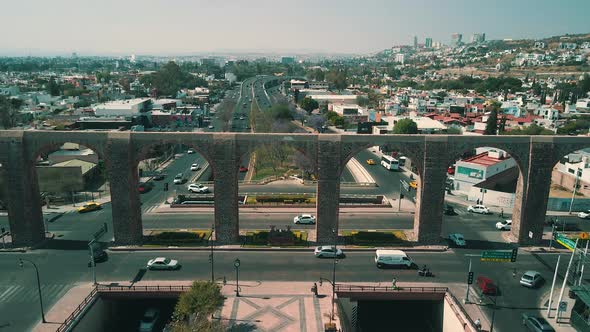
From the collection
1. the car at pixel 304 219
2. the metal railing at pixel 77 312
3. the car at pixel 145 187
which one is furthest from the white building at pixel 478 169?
the metal railing at pixel 77 312

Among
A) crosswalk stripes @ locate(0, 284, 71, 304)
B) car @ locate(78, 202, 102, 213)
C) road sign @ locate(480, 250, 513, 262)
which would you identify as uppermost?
road sign @ locate(480, 250, 513, 262)

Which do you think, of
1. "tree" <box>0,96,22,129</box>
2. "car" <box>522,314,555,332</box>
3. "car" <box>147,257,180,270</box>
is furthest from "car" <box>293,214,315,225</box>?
"tree" <box>0,96,22,129</box>

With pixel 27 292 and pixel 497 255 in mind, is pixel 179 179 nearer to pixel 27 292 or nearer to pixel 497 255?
pixel 27 292

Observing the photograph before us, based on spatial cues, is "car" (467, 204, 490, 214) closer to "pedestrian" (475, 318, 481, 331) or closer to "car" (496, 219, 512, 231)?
"car" (496, 219, 512, 231)

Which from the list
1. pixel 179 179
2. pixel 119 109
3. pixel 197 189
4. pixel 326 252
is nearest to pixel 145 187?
pixel 179 179

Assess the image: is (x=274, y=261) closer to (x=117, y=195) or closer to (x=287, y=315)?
(x=287, y=315)

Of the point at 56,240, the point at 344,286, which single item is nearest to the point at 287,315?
the point at 344,286
